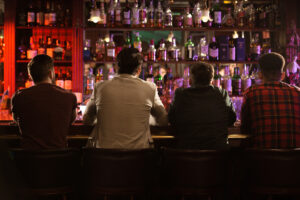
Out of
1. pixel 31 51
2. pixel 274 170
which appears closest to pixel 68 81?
pixel 31 51

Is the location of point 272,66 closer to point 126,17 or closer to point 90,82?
point 126,17

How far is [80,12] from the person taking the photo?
451 cm

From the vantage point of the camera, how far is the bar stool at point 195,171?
6.48ft

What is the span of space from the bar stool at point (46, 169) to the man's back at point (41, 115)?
0.68 feet

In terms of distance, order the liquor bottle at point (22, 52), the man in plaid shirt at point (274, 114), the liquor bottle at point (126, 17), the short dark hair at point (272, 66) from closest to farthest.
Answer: the man in plaid shirt at point (274, 114) → the short dark hair at point (272, 66) → the liquor bottle at point (126, 17) → the liquor bottle at point (22, 52)

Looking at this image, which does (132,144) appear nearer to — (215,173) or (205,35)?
(215,173)

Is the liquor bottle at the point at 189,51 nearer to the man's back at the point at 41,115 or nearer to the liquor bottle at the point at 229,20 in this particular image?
the liquor bottle at the point at 229,20

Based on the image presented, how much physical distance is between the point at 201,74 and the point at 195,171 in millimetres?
619

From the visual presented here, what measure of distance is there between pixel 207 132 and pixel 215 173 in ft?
0.91

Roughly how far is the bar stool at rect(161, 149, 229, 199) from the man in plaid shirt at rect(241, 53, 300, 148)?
38 centimetres

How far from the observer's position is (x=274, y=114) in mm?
2275

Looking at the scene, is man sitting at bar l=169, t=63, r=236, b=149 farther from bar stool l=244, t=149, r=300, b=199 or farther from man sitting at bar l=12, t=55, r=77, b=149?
man sitting at bar l=12, t=55, r=77, b=149

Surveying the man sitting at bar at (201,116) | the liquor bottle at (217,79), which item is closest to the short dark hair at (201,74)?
the man sitting at bar at (201,116)

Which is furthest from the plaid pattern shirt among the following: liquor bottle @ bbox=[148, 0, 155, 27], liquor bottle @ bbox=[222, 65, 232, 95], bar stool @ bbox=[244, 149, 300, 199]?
liquor bottle @ bbox=[148, 0, 155, 27]
